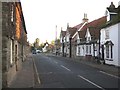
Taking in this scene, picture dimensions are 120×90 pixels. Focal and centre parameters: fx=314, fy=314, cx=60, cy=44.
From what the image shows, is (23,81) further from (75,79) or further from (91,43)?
(91,43)

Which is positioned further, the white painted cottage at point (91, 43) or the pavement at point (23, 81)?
the white painted cottage at point (91, 43)

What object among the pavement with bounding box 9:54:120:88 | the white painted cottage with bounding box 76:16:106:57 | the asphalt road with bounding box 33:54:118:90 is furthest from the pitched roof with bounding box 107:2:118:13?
the asphalt road with bounding box 33:54:118:90

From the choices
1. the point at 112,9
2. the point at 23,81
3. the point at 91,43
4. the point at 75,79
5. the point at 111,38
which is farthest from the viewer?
the point at 91,43

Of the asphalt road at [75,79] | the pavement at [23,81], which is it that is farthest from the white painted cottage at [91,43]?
the pavement at [23,81]

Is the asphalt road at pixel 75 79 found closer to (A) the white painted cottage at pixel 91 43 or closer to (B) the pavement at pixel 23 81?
(B) the pavement at pixel 23 81

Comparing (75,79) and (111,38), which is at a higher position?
(111,38)

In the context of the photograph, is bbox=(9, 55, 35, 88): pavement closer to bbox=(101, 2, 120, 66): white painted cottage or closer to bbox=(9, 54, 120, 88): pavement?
bbox=(9, 54, 120, 88): pavement

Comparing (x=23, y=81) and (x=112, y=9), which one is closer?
(x=23, y=81)

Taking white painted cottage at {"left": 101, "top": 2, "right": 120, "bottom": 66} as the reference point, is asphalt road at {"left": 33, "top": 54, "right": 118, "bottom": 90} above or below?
below

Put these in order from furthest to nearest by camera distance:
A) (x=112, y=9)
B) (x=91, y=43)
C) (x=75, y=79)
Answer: (x=91, y=43) → (x=112, y=9) → (x=75, y=79)

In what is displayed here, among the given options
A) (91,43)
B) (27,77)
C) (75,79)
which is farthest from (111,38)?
(27,77)

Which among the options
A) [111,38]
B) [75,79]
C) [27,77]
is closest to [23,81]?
[27,77]

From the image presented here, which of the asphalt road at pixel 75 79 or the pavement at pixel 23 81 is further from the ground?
the pavement at pixel 23 81

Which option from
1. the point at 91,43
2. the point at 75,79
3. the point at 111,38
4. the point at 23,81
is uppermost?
the point at 111,38
